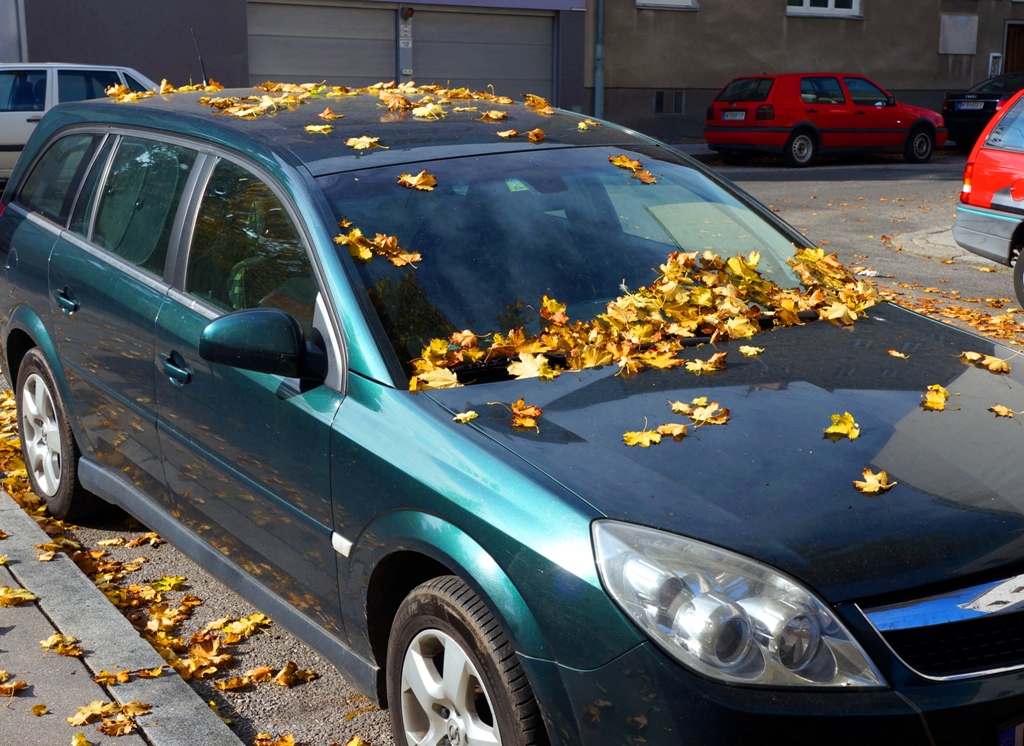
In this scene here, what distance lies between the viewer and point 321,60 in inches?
831

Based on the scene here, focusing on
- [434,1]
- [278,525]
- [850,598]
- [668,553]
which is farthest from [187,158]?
[434,1]

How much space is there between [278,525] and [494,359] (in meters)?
0.77

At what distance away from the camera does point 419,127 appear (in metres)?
3.79

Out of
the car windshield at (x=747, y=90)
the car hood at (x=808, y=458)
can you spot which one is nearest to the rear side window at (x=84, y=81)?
the car windshield at (x=747, y=90)

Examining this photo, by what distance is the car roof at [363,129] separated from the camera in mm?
3514

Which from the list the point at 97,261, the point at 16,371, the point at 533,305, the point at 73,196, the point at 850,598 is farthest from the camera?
the point at 16,371

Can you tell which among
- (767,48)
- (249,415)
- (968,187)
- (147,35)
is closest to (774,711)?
(249,415)

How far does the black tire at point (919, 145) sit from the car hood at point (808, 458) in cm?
1988

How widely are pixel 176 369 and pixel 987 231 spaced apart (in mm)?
7153

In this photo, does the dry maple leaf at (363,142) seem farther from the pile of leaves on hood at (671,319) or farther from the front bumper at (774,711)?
the front bumper at (774,711)

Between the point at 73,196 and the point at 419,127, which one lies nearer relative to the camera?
the point at 419,127

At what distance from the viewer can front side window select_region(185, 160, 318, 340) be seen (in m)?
3.27

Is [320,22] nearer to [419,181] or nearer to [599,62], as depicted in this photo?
[599,62]

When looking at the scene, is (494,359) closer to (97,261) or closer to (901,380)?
(901,380)
